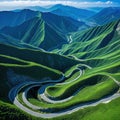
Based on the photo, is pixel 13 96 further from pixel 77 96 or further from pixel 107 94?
pixel 107 94

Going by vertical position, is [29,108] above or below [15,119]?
below

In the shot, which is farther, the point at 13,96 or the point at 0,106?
the point at 13,96

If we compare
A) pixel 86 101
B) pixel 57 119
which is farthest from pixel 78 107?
pixel 57 119

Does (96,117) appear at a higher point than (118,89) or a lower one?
higher

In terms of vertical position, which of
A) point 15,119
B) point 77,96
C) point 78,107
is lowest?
Result: point 77,96

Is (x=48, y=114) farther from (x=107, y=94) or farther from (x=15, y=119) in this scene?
(x=107, y=94)

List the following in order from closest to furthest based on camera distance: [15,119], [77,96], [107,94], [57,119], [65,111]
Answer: [15,119], [57,119], [65,111], [107,94], [77,96]

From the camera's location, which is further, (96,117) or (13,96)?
(13,96)

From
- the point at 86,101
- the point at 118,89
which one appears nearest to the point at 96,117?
the point at 86,101

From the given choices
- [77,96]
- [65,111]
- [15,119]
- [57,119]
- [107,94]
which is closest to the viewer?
[15,119]
